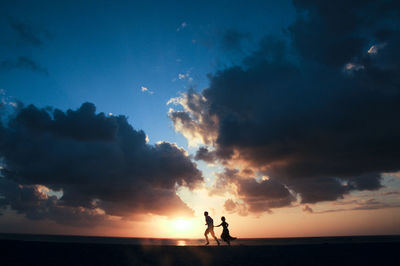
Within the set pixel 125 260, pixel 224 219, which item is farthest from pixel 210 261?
pixel 224 219

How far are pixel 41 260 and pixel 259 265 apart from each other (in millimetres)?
10669

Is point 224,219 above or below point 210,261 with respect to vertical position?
above

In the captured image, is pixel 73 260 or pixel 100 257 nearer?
pixel 73 260

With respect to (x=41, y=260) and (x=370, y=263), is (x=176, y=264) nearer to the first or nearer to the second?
(x=41, y=260)

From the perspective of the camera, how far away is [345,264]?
39.4 feet

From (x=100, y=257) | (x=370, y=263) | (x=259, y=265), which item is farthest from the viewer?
(x=100, y=257)

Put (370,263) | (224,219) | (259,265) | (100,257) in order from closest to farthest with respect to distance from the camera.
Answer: (259,265)
(370,263)
(100,257)
(224,219)

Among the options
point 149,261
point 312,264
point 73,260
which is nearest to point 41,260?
point 73,260

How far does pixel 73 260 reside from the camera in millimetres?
12211

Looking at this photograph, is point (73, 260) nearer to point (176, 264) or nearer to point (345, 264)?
point (176, 264)

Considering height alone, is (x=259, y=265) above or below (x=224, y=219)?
below

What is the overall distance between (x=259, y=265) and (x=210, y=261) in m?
2.44

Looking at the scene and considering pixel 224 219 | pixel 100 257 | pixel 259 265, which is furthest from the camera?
pixel 224 219

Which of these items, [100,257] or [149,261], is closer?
[149,261]
